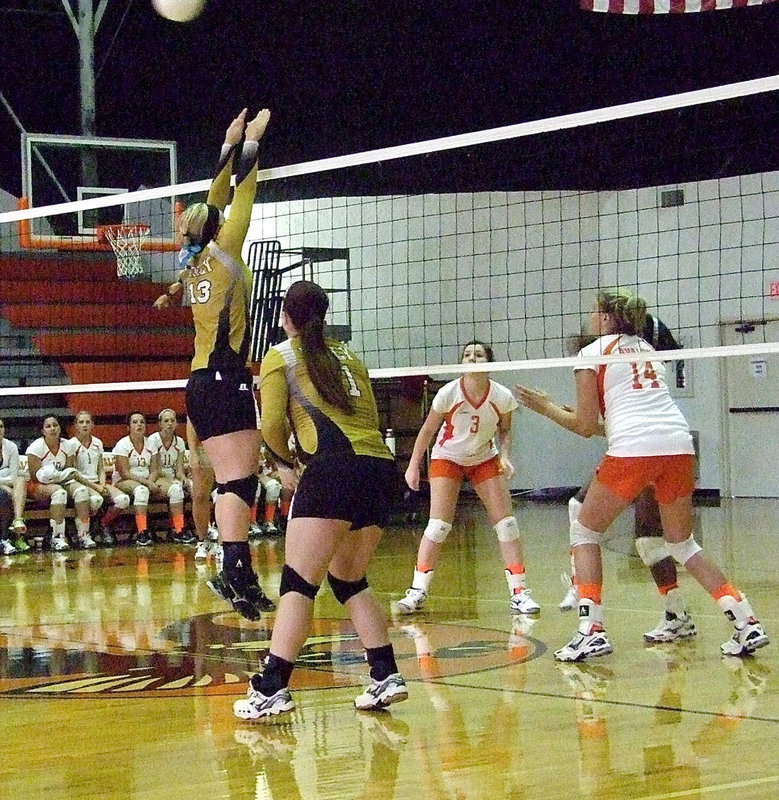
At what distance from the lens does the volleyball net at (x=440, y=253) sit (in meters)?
16.7

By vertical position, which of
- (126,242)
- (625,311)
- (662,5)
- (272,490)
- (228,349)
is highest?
(662,5)

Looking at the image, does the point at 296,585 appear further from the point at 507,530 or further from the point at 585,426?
the point at 507,530

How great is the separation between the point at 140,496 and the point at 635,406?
9130 mm

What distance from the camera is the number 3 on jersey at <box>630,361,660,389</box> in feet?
21.4

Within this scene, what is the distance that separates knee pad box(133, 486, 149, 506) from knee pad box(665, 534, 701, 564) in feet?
29.7

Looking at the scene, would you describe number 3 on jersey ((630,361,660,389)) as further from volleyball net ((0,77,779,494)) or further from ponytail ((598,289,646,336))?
volleyball net ((0,77,779,494))

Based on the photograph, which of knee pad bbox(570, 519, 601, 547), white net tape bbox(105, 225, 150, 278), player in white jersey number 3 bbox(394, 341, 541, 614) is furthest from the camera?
white net tape bbox(105, 225, 150, 278)

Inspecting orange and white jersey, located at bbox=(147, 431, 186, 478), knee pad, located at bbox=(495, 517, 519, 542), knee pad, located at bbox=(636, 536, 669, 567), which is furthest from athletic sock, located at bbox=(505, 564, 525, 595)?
orange and white jersey, located at bbox=(147, 431, 186, 478)

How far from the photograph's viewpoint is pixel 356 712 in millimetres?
5203

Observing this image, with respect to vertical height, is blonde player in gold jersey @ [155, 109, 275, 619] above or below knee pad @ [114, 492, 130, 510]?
above


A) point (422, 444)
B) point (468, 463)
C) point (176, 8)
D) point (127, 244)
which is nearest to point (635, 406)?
point (422, 444)

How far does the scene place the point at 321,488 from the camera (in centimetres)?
496

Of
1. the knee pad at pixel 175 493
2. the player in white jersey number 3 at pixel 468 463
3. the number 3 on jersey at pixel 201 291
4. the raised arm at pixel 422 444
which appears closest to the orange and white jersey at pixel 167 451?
the knee pad at pixel 175 493

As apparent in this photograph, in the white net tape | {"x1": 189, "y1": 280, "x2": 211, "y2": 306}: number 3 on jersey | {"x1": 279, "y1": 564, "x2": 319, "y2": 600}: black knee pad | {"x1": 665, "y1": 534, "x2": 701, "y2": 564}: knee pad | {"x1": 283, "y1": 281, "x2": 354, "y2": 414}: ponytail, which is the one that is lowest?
{"x1": 665, "y1": 534, "x2": 701, "y2": 564}: knee pad
